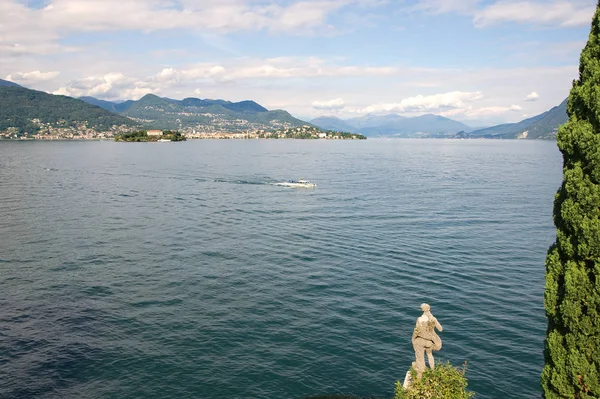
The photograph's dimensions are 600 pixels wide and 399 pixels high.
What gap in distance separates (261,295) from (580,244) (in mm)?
24314

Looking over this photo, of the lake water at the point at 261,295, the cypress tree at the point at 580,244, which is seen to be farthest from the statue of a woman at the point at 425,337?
the lake water at the point at 261,295

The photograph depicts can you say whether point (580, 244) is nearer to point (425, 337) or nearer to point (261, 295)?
point (425, 337)

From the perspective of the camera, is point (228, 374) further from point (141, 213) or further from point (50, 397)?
point (141, 213)

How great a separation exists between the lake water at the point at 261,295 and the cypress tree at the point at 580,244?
10256mm

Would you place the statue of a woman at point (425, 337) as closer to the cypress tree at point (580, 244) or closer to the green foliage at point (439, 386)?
the green foliage at point (439, 386)

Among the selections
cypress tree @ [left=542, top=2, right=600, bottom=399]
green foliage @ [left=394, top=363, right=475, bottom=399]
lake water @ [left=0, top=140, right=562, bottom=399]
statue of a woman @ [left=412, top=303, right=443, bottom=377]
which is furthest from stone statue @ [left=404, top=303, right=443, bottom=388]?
lake water @ [left=0, top=140, right=562, bottom=399]

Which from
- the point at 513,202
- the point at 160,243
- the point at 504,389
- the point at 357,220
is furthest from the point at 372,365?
the point at 513,202

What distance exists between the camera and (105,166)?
131500 mm

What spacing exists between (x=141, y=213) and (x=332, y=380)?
48416 millimetres

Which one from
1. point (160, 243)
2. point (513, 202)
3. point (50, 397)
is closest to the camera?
point (50, 397)

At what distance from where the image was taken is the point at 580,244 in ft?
40.0

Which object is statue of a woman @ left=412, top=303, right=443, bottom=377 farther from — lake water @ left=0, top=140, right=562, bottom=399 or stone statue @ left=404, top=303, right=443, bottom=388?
lake water @ left=0, top=140, right=562, bottom=399

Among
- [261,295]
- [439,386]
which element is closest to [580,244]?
[439,386]

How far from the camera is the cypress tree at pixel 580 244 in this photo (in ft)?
39.2
